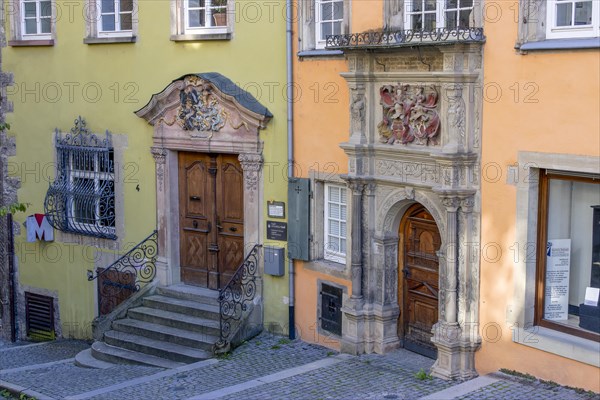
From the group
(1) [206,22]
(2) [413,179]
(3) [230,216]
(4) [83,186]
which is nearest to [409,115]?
(2) [413,179]

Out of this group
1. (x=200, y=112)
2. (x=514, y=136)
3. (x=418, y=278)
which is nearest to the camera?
(x=514, y=136)

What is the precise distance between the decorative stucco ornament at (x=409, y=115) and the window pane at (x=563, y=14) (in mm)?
1629

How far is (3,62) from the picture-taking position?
16594 millimetres

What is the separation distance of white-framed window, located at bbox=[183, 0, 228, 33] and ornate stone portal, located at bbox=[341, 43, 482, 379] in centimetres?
277

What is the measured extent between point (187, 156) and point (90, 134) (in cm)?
209

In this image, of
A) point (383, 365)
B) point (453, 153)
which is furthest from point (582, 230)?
point (383, 365)

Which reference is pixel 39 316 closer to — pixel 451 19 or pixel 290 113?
pixel 290 113

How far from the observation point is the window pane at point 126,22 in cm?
1493

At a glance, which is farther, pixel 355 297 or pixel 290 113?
pixel 290 113

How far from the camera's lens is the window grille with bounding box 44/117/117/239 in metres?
15.5

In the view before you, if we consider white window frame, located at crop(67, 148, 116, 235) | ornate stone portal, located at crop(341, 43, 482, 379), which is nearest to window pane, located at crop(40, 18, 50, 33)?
white window frame, located at crop(67, 148, 116, 235)

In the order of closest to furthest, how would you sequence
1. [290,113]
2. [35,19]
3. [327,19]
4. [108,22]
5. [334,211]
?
1. [327,19]
2. [334,211]
3. [290,113]
4. [108,22]
5. [35,19]

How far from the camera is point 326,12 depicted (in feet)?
41.4

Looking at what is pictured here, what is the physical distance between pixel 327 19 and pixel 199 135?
2.65 m
